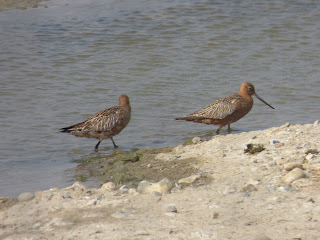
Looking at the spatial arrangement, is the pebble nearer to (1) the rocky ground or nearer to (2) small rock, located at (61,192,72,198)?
(1) the rocky ground

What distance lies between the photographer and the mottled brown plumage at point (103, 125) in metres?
10.0

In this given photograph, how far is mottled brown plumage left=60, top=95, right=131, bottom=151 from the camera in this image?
10.0 meters

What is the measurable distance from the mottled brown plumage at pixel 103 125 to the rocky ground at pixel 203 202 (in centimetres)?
237

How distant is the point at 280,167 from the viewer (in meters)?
6.70

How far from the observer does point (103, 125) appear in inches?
395

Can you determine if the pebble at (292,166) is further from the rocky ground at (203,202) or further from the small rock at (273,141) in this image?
the small rock at (273,141)

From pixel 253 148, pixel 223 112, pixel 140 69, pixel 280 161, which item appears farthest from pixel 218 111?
pixel 140 69

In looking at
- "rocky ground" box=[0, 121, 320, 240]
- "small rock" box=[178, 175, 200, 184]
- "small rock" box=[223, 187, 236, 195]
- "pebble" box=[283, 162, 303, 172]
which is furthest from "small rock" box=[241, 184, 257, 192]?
"small rock" box=[178, 175, 200, 184]

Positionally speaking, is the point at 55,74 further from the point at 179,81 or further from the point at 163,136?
the point at 163,136

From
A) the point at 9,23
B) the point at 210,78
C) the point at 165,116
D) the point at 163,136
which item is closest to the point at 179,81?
the point at 210,78

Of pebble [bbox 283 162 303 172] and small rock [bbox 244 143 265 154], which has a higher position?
pebble [bbox 283 162 303 172]

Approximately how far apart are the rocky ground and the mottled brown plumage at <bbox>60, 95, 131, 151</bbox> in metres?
2.37

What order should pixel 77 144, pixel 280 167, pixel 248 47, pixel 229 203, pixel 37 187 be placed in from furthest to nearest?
1. pixel 248 47
2. pixel 77 144
3. pixel 37 187
4. pixel 280 167
5. pixel 229 203

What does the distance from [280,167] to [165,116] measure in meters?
5.10
